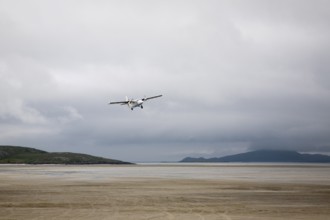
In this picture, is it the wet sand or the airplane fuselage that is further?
the airplane fuselage

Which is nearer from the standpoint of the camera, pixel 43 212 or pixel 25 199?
pixel 43 212

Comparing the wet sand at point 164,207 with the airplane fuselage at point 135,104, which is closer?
the wet sand at point 164,207

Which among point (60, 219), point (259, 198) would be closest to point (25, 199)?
point (60, 219)

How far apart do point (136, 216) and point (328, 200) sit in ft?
57.4

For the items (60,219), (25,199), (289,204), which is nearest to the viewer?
(60,219)

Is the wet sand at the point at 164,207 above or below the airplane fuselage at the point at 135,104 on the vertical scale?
below

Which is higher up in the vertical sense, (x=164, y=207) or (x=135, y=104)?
(x=135, y=104)

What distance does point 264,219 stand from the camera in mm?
25109

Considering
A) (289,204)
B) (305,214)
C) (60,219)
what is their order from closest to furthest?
(60,219) < (305,214) < (289,204)

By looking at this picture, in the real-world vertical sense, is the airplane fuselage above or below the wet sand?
above

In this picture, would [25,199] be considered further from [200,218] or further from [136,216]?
[200,218]

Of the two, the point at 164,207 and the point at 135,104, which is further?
the point at 135,104

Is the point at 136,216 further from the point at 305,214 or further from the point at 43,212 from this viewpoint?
the point at 305,214

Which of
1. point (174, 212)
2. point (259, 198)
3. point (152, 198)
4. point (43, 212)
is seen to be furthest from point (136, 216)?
point (259, 198)
